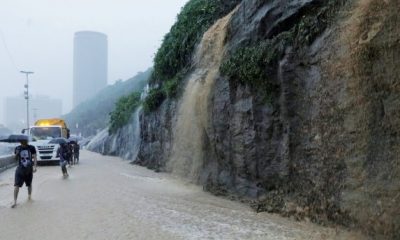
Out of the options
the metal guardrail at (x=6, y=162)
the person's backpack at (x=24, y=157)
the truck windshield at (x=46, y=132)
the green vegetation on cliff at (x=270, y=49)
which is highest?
the green vegetation on cliff at (x=270, y=49)

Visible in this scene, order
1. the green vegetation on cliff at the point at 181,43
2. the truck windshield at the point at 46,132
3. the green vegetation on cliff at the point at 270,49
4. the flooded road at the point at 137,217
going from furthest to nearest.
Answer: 1. the truck windshield at the point at 46,132
2. the green vegetation on cliff at the point at 181,43
3. the green vegetation on cliff at the point at 270,49
4. the flooded road at the point at 137,217

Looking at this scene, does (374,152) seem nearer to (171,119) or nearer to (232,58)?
(232,58)

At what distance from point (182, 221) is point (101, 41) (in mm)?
181253

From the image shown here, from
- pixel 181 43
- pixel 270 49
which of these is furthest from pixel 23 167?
pixel 181 43

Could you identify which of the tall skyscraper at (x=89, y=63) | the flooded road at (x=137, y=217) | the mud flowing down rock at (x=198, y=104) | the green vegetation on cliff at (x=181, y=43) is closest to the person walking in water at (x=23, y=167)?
the flooded road at (x=137, y=217)

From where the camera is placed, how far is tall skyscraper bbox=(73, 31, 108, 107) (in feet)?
571

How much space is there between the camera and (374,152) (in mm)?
8953

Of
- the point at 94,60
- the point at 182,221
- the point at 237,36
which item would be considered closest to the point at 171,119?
the point at 237,36

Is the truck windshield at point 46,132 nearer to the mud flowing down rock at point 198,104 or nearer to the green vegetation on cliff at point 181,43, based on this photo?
the green vegetation on cliff at point 181,43

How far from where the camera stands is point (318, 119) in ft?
35.2

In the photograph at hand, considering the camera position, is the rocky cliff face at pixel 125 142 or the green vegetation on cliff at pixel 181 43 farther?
the rocky cliff face at pixel 125 142

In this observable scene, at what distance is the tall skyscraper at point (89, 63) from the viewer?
174 meters

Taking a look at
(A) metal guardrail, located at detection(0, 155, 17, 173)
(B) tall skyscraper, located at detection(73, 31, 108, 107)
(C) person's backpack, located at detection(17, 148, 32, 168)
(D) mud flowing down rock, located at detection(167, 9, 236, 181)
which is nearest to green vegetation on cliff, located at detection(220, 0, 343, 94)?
(D) mud flowing down rock, located at detection(167, 9, 236, 181)

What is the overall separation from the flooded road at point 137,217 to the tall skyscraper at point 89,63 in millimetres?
162341
